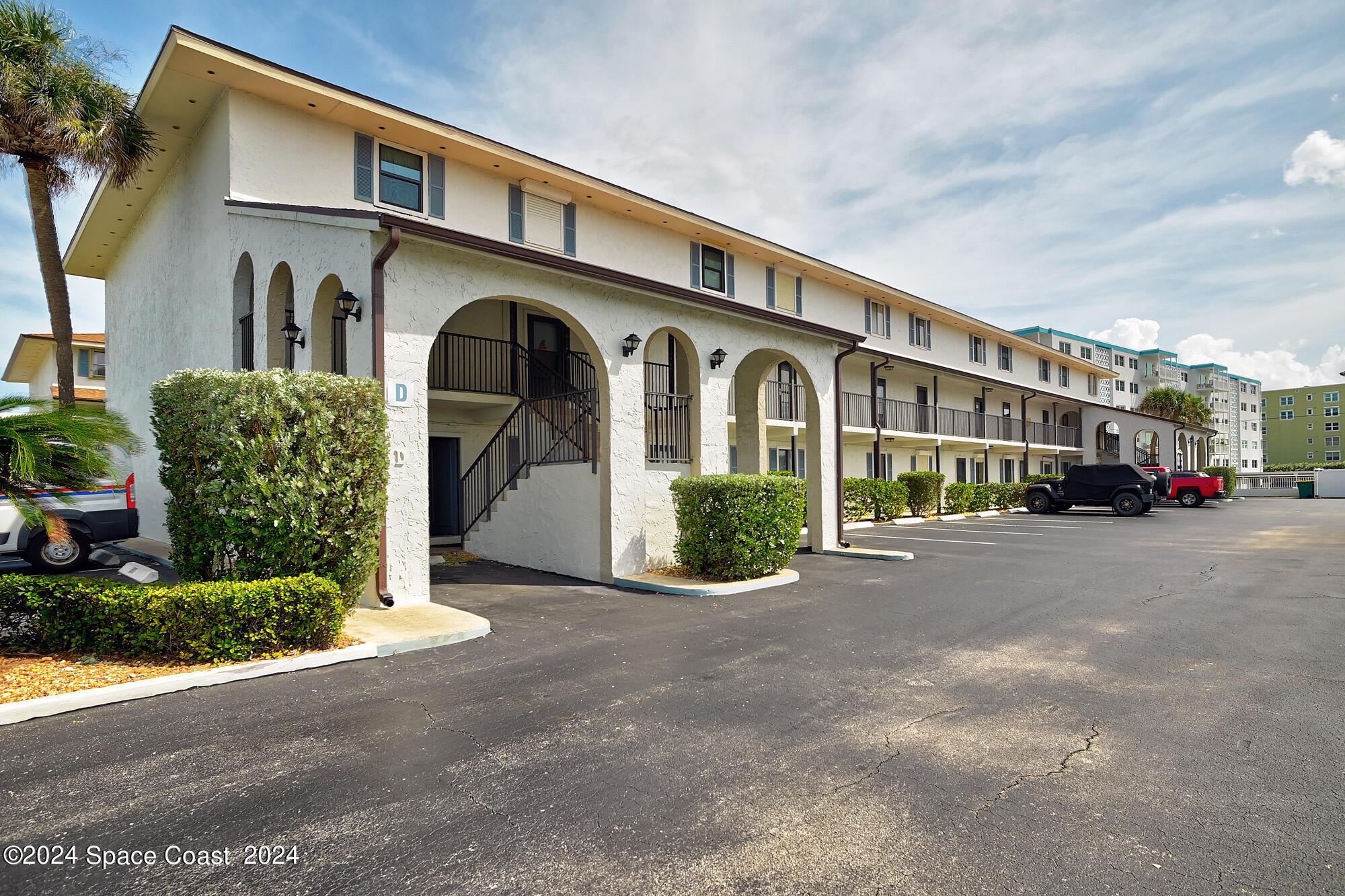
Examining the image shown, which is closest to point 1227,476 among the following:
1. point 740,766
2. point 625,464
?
point 625,464

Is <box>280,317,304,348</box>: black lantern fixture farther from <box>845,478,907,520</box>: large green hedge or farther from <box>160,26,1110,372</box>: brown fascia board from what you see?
<box>845,478,907,520</box>: large green hedge

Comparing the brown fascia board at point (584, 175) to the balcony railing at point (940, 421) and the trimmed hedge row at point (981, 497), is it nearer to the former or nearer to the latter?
the balcony railing at point (940, 421)

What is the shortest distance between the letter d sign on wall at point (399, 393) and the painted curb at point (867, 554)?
845cm

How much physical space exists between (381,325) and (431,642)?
11.8ft

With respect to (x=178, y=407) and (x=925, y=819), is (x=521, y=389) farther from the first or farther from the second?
(x=925, y=819)

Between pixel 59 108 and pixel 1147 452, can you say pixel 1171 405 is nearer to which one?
pixel 1147 452

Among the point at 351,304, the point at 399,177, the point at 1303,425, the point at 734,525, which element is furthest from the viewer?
the point at 1303,425

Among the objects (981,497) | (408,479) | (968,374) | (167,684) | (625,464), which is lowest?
(167,684)

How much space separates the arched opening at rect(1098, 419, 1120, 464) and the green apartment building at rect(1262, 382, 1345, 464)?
6514 cm

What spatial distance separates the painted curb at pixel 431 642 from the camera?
6.33 metres

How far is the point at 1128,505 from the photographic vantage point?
2459 centimetres

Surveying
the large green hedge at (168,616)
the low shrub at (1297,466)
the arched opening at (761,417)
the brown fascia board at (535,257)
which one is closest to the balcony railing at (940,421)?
the arched opening at (761,417)

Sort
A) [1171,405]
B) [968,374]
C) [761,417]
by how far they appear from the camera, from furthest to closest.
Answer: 1. [1171,405]
2. [968,374]
3. [761,417]

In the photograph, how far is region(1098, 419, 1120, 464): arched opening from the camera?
123 ft
